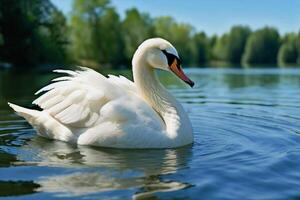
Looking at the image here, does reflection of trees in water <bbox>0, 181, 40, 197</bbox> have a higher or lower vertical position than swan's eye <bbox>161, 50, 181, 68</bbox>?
lower

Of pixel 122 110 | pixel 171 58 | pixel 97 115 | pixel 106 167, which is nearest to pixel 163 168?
pixel 106 167

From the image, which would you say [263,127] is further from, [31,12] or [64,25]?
[64,25]

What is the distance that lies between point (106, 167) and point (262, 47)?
12868 centimetres

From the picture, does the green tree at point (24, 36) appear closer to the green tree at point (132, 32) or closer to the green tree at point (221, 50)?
the green tree at point (132, 32)

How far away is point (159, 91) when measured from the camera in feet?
25.5

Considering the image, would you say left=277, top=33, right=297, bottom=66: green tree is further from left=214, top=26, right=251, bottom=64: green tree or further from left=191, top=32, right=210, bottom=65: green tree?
left=191, top=32, right=210, bottom=65: green tree

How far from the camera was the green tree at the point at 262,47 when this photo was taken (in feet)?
423

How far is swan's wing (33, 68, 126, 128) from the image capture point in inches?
282

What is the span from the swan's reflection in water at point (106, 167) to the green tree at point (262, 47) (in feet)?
411

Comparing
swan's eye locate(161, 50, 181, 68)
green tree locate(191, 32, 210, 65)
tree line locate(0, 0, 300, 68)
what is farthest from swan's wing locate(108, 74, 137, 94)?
green tree locate(191, 32, 210, 65)

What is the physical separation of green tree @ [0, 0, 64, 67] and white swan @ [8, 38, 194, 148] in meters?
50.7

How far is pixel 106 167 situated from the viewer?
235 inches

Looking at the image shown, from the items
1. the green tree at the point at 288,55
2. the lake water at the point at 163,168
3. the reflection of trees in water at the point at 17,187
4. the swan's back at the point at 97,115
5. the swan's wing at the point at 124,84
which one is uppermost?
the swan's wing at the point at 124,84

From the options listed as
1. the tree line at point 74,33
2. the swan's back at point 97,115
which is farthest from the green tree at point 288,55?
the swan's back at point 97,115
